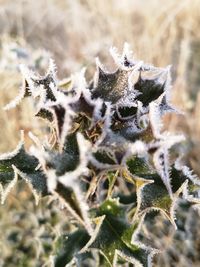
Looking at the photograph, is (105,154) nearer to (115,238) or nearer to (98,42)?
(115,238)

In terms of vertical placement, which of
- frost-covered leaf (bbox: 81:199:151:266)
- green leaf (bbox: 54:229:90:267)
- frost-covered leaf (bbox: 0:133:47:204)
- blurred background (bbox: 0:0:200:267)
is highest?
blurred background (bbox: 0:0:200:267)

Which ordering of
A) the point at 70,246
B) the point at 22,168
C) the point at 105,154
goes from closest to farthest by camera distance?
the point at 105,154, the point at 22,168, the point at 70,246

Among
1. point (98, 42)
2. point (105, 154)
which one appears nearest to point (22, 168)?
point (105, 154)

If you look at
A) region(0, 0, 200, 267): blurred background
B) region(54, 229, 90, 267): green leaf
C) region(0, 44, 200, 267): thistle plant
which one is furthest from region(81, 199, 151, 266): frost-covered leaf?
region(0, 0, 200, 267): blurred background

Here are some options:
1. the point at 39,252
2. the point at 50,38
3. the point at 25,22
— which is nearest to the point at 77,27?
the point at 50,38

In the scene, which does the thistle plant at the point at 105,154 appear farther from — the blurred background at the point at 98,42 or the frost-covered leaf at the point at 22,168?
the blurred background at the point at 98,42

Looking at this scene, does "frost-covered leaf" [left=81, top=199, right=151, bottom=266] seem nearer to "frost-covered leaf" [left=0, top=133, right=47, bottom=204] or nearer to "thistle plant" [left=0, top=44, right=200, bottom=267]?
"thistle plant" [left=0, top=44, right=200, bottom=267]
